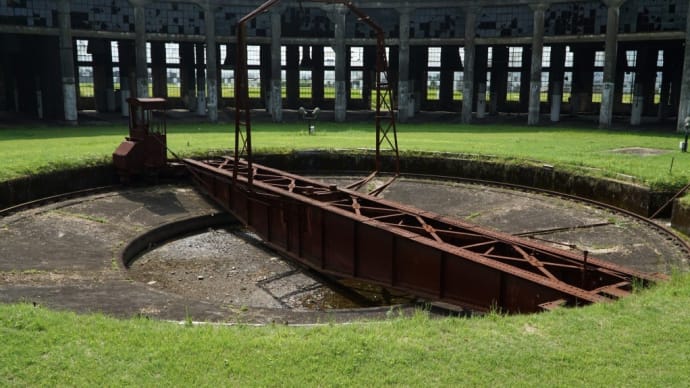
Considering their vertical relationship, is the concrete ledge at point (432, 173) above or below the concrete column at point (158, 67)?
below

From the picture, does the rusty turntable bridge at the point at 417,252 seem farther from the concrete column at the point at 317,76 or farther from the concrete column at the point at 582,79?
the concrete column at the point at 582,79

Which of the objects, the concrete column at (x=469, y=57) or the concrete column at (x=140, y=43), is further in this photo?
the concrete column at (x=469, y=57)

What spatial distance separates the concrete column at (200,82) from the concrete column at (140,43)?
5.69 metres

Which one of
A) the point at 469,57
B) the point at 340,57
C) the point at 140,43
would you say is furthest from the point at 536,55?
the point at 140,43

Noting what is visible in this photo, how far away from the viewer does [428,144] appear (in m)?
22.8

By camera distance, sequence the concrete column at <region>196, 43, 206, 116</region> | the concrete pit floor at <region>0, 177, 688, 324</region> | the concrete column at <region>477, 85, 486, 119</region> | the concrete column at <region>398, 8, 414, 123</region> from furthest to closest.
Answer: the concrete column at <region>477, 85, 486, 119</region> < the concrete column at <region>196, 43, 206, 116</region> < the concrete column at <region>398, 8, 414, 123</region> < the concrete pit floor at <region>0, 177, 688, 324</region>

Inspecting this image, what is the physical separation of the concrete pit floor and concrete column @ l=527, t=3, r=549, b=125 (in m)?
18.3

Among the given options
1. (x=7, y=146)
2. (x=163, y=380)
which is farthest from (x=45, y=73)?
→ (x=163, y=380)

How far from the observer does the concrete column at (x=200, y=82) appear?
3916 centimetres

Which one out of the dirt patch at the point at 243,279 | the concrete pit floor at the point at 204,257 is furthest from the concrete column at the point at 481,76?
the dirt patch at the point at 243,279

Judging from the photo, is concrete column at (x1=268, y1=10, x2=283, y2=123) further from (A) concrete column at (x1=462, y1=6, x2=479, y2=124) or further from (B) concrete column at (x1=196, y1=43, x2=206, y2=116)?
(A) concrete column at (x1=462, y1=6, x2=479, y2=124)

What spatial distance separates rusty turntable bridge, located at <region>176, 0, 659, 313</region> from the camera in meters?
7.94

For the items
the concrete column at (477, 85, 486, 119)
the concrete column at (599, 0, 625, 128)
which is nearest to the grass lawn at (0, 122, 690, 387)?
the concrete column at (599, 0, 625, 128)

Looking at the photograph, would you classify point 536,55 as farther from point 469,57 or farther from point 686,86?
point 686,86
